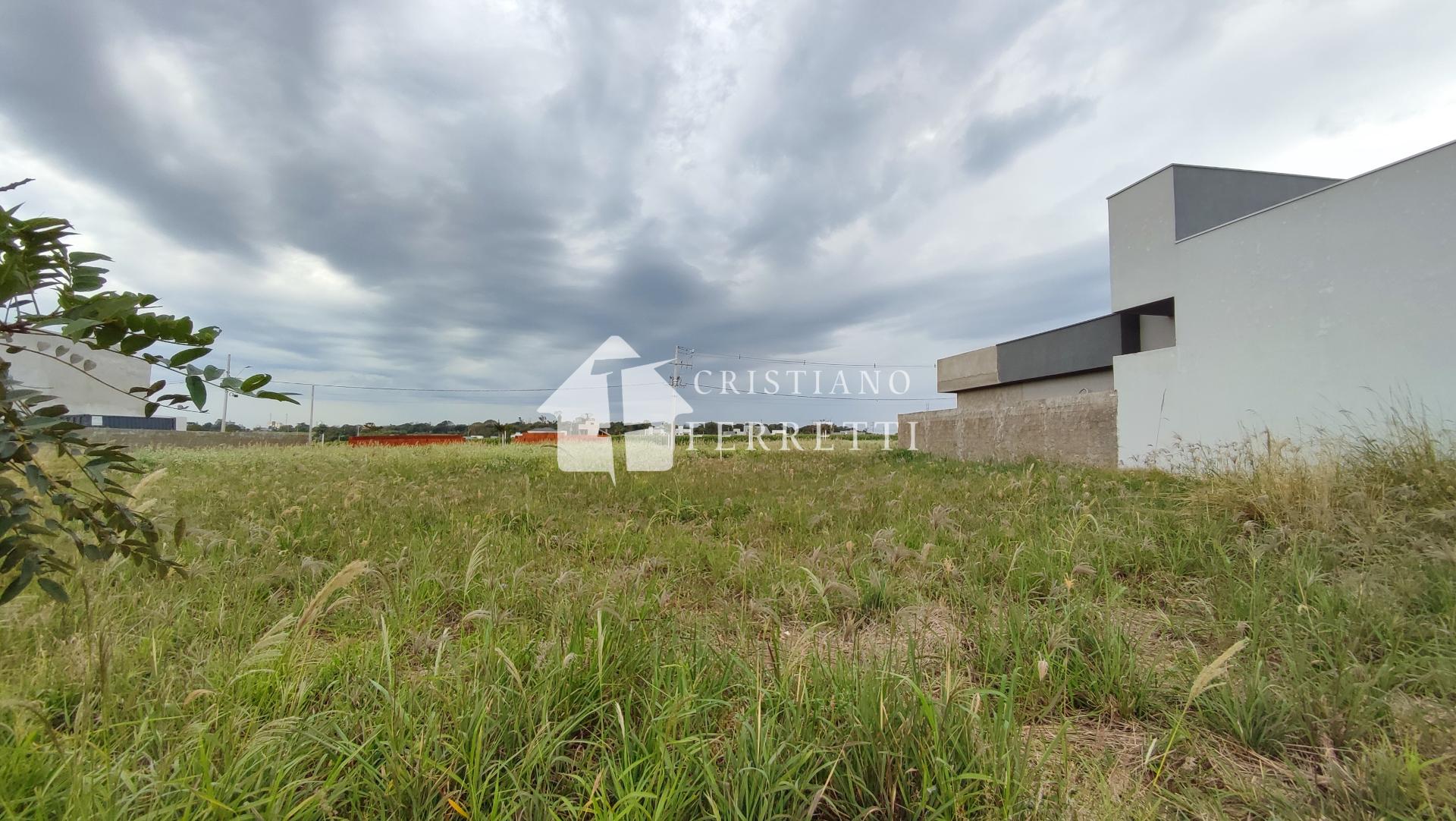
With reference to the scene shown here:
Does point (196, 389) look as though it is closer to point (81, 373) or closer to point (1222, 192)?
point (81, 373)

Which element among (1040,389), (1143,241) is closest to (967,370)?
(1040,389)

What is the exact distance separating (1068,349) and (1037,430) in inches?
138

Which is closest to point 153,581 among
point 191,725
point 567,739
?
point 191,725

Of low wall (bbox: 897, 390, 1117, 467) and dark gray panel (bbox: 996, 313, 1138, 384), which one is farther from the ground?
dark gray panel (bbox: 996, 313, 1138, 384)

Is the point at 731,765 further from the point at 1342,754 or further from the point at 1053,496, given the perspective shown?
the point at 1053,496

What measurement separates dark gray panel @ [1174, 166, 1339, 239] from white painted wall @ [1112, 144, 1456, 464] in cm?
85

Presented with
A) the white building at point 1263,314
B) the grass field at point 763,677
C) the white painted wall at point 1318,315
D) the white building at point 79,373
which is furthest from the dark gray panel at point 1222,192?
the white building at point 79,373

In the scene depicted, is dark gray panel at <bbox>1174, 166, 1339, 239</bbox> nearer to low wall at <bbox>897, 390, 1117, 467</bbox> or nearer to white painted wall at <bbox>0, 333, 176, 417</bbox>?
low wall at <bbox>897, 390, 1117, 467</bbox>

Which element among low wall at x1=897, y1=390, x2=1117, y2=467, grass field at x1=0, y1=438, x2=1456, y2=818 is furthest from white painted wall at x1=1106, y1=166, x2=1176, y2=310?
grass field at x1=0, y1=438, x2=1456, y2=818

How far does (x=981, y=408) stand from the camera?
1634cm

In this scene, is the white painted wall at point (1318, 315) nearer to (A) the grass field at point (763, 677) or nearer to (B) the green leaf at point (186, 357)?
(A) the grass field at point (763, 677)

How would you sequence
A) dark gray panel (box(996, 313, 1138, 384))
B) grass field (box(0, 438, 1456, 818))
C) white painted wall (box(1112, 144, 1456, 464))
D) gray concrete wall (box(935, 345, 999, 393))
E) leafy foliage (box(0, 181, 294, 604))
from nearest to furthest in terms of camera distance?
leafy foliage (box(0, 181, 294, 604)) → grass field (box(0, 438, 1456, 818)) → white painted wall (box(1112, 144, 1456, 464)) → dark gray panel (box(996, 313, 1138, 384)) → gray concrete wall (box(935, 345, 999, 393))

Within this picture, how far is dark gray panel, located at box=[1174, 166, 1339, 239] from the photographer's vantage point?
1064cm

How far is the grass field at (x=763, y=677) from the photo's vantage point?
131 centimetres
